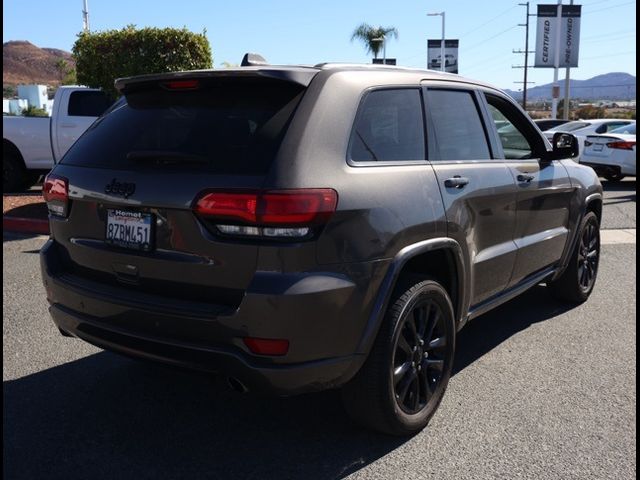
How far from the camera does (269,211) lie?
2637mm

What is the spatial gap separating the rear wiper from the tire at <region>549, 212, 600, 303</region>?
3720mm

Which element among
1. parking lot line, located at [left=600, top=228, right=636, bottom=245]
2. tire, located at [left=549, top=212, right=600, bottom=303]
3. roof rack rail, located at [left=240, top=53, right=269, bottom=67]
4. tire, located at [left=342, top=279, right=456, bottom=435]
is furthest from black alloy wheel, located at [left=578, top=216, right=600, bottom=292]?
roof rack rail, located at [left=240, top=53, right=269, bottom=67]

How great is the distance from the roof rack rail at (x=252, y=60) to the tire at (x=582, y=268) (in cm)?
319

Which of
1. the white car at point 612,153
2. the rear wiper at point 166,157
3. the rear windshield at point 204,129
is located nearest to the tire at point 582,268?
the rear windshield at point 204,129

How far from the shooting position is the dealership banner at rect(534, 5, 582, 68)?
1567 inches

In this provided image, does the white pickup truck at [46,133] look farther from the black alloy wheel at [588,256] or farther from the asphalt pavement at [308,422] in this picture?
the black alloy wheel at [588,256]

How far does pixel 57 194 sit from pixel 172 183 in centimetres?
92

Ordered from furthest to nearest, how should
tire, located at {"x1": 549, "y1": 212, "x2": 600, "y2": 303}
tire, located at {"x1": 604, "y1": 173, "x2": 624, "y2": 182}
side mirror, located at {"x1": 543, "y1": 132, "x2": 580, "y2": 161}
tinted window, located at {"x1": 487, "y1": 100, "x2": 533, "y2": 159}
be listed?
1. tire, located at {"x1": 604, "y1": 173, "x2": 624, "y2": 182}
2. tire, located at {"x1": 549, "y1": 212, "x2": 600, "y2": 303}
3. side mirror, located at {"x1": 543, "y1": 132, "x2": 580, "y2": 161}
4. tinted window, located at {"x1": 487, "y1": 100, "x2": 533, "y2": 159}

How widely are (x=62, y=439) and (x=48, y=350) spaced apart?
135cm

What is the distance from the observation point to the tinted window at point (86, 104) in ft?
37.2

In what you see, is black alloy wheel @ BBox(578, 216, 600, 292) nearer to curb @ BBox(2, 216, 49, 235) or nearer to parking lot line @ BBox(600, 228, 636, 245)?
parking lot line @ BBox(600, 228, 636, 245)

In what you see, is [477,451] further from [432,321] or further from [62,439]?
[62,439]

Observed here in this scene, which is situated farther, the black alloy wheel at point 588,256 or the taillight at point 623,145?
the taillight at point 623,145

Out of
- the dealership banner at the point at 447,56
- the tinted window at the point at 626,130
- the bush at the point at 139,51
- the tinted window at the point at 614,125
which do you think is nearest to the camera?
the bush at the point at 139,51
